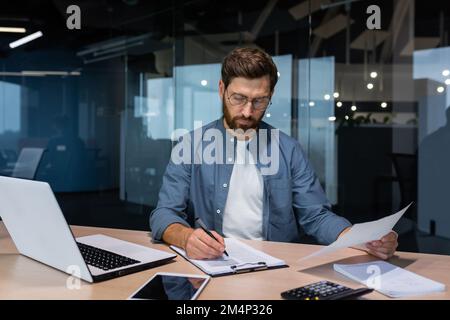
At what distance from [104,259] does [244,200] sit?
72 cm

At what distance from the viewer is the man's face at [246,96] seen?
1.78 m

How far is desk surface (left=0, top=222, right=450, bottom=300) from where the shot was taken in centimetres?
106

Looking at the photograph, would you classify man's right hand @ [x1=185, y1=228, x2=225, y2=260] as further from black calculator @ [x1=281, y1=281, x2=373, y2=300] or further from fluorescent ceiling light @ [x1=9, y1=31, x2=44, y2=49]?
fluorescent ceiling light @ [x1=9, y1=31, x2=44, y2=49]

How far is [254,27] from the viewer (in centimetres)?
468

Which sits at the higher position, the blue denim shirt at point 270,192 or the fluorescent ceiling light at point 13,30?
the fluorescent ceiling light at point 13,30

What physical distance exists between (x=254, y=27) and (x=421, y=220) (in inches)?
93.5

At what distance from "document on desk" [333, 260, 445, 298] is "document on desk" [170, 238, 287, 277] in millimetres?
185

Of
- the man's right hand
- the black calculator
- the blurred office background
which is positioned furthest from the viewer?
the blurred office background

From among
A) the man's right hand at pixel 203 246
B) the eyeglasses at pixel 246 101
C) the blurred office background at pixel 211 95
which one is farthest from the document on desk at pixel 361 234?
the blurred office background at pixel 211 95

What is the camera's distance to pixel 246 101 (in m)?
1.79

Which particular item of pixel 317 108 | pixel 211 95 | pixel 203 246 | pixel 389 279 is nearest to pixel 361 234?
pixel 389 279

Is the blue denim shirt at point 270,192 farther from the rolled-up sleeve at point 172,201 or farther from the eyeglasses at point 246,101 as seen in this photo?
the eyeglasses at point 246,101

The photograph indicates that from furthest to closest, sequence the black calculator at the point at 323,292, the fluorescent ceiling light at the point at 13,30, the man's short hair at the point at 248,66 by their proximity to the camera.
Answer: the fluorescent ceiling light at the point at 13,30, the man's short hair at the point at 248,66, the black calculator at the point at 323,292

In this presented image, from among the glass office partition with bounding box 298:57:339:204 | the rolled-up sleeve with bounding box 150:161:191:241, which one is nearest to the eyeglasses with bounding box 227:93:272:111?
the rolled-up sleeve with bounding box 150:161:191:241
